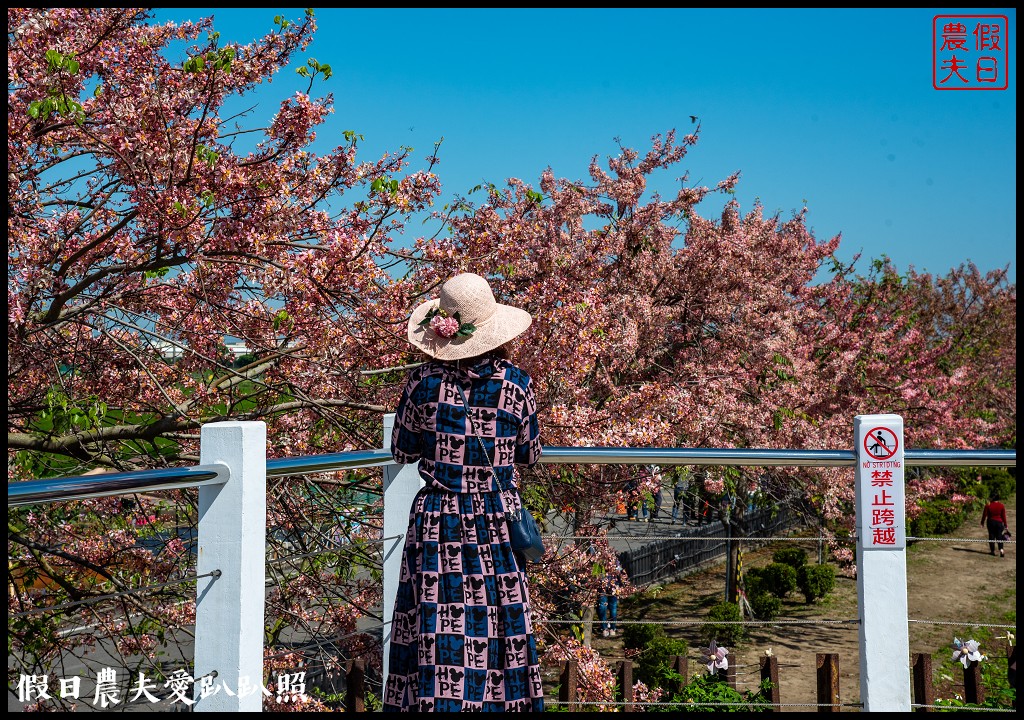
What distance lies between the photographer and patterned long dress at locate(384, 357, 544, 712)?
274 centimetres

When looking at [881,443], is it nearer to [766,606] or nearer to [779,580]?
[766,606]

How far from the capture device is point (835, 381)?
12.3 m

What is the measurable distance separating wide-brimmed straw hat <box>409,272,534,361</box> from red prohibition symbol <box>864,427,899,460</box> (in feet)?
4.29

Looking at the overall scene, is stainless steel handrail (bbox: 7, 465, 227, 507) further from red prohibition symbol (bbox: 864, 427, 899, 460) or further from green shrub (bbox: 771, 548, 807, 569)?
green shrub (bbox: 771, 548, 807, 569)

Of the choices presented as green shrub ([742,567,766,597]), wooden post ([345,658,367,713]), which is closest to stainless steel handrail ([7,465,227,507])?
wooden post ([345,658,367,713])

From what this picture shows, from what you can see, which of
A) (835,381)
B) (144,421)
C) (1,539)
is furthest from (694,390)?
(1,539)

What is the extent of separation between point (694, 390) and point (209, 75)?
629 cm

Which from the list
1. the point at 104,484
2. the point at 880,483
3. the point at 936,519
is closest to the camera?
the point at 104,484

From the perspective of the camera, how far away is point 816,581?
15.1 metres

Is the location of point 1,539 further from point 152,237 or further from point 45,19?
point 45,19

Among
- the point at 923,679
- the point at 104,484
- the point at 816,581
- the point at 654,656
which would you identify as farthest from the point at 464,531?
the point at 816,581

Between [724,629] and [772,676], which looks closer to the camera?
[772,676]

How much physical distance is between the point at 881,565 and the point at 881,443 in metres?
0.43

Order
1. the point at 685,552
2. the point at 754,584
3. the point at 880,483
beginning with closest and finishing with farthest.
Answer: the point at 880,483 → the point at 754,584 → the point at 685,552
